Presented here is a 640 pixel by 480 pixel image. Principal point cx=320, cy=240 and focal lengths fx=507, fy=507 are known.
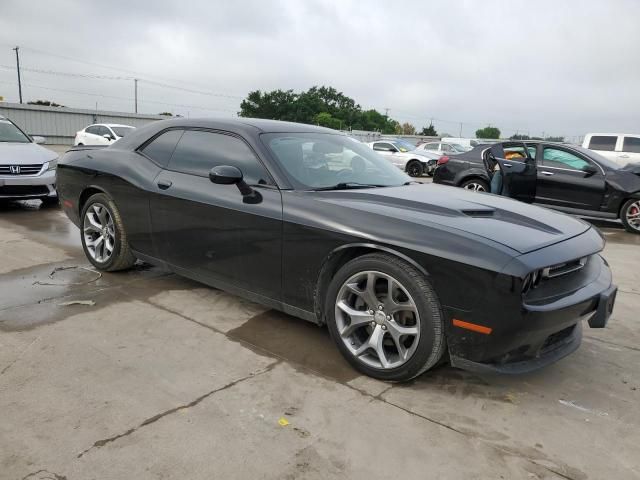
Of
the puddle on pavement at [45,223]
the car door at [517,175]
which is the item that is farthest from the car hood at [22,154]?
the car door at [517,175]

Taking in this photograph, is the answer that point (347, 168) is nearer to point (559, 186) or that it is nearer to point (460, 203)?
point (460, 203)

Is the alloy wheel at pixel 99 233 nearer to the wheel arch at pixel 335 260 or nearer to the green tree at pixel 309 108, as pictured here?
the wheel arch at pixel 335 260

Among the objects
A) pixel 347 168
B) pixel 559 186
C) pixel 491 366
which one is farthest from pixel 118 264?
pixel 559 186

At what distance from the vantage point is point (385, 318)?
286 cm

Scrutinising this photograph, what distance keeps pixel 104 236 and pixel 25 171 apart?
4.01 metres

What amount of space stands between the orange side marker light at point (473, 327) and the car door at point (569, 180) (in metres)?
7.30

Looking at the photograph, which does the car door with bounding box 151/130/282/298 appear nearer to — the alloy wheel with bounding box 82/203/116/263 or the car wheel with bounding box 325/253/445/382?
the car wheel with bounding box 325/253/445/382

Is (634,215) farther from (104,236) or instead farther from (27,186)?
(27,186)

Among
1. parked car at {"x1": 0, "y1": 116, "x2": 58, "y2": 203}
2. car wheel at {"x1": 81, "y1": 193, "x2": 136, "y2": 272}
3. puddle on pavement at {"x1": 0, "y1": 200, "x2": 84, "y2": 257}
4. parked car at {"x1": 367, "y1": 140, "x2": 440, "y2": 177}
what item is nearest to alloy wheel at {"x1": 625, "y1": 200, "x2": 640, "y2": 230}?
car wheel at {"x1": 81, "y1": 193, "x2": 136, "y2": 272}

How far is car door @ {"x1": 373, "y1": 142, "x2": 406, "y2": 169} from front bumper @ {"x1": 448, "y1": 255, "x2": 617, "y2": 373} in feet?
57.7

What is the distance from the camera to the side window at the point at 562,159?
29.2ft

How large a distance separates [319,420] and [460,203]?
1645mm

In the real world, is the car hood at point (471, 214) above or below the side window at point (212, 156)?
below

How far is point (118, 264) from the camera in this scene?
4570 mm
